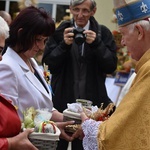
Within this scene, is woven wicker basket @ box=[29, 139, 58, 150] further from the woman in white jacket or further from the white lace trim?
the woman in white jacket

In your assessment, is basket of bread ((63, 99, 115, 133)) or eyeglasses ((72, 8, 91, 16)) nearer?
basket of bread ((63, 99, 115, 133))

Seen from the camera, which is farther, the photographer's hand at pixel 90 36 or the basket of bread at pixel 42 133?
the photographer's hand at pixel 90 36

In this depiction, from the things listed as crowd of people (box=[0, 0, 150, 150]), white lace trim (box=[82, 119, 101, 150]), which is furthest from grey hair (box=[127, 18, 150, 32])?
white lace trim (box=[82, 119, 101, 150])

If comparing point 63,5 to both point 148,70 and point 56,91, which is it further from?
point 148,70

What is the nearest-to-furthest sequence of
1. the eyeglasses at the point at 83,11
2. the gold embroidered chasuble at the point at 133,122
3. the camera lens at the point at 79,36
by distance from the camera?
the gold embroidered chasuble at the point at 133,122 → the camera lens at the point at 79,36 → the eyeglasses at the point at 83,11

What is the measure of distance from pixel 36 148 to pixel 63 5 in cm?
913

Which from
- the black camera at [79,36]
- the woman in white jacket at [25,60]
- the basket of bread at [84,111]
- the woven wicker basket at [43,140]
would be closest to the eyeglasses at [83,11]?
the black camera at [79,36]

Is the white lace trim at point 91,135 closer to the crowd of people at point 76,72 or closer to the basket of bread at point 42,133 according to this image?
the crowd of people at point 76,72

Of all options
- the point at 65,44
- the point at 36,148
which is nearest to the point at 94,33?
the point at 65,44

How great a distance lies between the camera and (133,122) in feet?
5.99

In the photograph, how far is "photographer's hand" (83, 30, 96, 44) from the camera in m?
3.36

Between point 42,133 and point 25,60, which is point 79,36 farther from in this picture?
point 42,133

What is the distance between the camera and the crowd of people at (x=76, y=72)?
6.05 feet

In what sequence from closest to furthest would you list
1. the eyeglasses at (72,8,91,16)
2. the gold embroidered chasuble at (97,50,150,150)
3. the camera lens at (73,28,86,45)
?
the gold embroidered chasuble at (97,50,150,150) < the camera lens at (73,28,86,45) < the eyeglasses at (72,8,91,16)
